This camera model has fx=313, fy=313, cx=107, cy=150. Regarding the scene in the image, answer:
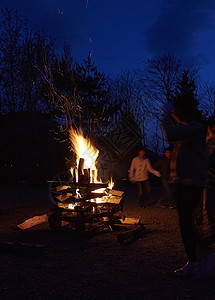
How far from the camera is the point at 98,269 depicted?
425 cm

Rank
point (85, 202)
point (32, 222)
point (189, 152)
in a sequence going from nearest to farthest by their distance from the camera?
point (189, 152)
point (85, 202)
point (32, 222)

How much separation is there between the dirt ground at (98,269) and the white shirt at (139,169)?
3680mm

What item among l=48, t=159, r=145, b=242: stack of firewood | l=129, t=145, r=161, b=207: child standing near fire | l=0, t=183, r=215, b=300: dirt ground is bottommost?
l=0, t=183, r=215, b=300: dirt ground

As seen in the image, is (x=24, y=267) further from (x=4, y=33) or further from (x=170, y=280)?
(x=4, y=33)

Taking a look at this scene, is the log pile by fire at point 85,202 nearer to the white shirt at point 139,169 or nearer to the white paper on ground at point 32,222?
the white paper on ground at point 32,222

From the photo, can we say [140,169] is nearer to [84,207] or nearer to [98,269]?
[84,207]

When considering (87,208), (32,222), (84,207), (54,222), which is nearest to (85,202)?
(84,207)

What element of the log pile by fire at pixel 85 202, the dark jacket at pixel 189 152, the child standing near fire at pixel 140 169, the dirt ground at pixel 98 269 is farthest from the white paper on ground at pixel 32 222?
the dark jacket at pixel 189 152

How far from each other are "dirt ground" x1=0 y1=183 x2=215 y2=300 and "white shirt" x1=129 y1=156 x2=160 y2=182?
3.68m

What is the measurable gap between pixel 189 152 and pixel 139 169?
675 cm

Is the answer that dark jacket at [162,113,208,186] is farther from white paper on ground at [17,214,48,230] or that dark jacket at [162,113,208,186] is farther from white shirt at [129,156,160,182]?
white shirt at [129,156,160,182]

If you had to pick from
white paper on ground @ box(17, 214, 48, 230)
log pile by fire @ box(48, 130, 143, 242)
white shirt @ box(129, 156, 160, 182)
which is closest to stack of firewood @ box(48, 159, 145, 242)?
log pile by fire @ box(48, 130, 143, 242)

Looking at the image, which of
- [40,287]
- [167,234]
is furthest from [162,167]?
[40,287]

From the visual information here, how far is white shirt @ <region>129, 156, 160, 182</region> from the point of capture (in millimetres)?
10359
